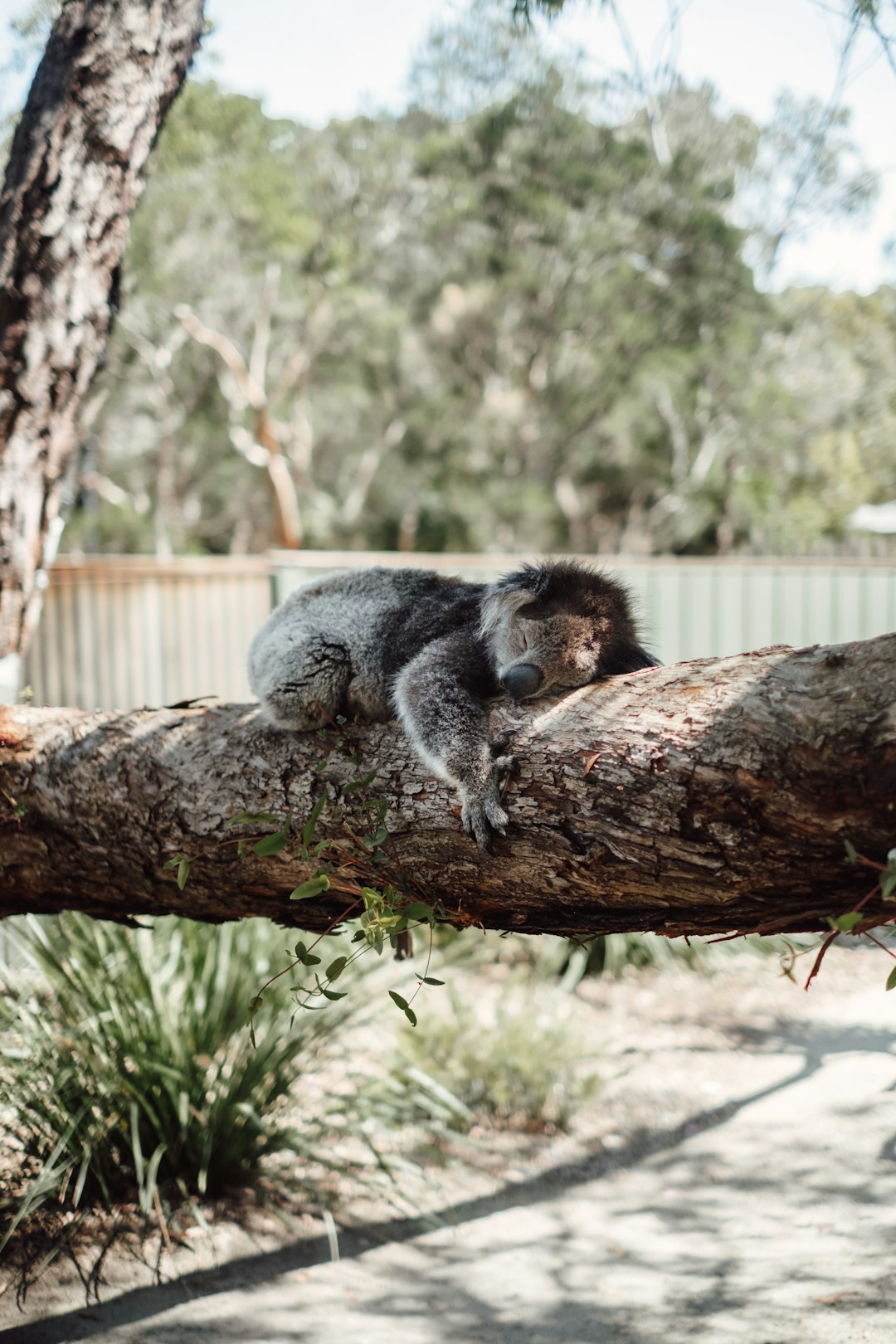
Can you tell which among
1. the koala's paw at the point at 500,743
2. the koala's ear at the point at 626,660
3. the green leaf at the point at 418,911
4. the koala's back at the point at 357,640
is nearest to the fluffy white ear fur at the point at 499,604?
the koala's back at the point at 357,640

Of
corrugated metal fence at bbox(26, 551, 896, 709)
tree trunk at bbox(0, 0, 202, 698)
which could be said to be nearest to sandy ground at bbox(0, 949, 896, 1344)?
tree trunk at bbox(0, 0, 202, 698)

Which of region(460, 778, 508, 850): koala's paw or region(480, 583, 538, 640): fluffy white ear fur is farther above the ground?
region(480, 583, 538, 640): fluffy white ear fur

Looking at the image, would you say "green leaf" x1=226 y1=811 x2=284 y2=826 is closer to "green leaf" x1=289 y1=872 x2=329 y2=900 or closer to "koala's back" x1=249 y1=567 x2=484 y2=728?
"green leaf" x1=289 y1=872 x2=329 y2=900

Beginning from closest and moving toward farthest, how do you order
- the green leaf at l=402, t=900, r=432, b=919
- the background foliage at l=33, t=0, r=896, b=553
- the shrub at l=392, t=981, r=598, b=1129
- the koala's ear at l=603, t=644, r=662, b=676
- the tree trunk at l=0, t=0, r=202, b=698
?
the green leaf at l=402, t=900, r=432, b=919 → the koala's ear at l=603, t=644, r=662, b=676 → the tree trunk at l=0, t=0, r=202, b=698 → the shrub at l=392, t=981, r=598, b=1129 → the background foliage at l=33, t=0, r=896, b=553

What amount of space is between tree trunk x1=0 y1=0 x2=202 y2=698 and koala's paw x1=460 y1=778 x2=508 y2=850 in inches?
91.0

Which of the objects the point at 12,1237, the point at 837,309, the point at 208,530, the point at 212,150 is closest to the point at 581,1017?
the point at 12,1237

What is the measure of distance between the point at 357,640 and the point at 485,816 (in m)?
1.05

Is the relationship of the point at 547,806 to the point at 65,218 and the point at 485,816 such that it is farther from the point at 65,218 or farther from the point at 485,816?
the point at 65,218

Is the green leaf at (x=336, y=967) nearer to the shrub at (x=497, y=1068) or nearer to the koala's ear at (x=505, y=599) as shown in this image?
the koala's ear at (x=505, y=599)

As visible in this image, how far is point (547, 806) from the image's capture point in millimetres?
2188

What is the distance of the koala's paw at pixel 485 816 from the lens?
7.30 feet

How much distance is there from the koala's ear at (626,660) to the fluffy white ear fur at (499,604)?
10.0 inches

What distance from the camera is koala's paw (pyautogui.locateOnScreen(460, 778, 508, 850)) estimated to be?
222 centimetres

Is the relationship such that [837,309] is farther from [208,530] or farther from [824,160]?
[208,530]
